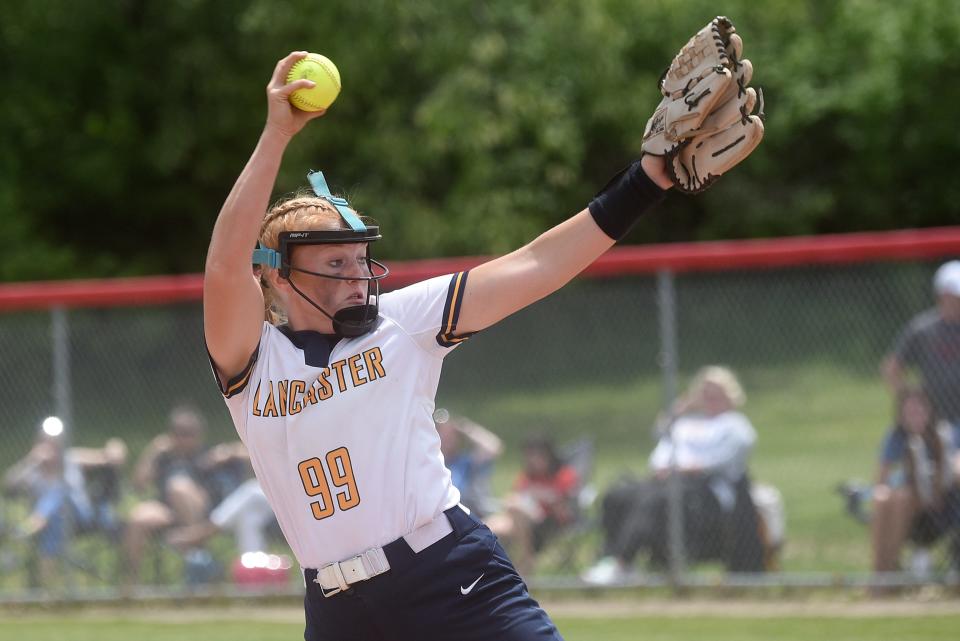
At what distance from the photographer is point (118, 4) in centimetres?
2031

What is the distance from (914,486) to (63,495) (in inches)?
205

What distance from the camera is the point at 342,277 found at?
315 cm

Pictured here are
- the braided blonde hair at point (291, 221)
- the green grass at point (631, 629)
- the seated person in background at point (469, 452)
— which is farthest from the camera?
the seated person in background at point (469, 452)

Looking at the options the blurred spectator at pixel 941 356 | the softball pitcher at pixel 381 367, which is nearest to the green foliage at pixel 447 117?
the blurred spectator at pixel 941 356

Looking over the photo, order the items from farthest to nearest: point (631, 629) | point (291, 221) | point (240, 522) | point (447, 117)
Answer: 1. point (447, 117)
2. point (240, 522)
3. point (631, 629)
4. point (291, 221)

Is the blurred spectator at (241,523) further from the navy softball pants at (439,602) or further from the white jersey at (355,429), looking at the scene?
the navy softball pants at (439,602)

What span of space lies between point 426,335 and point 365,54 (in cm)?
1425

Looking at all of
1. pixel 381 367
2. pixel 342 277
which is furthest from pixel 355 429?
pixel 342 277

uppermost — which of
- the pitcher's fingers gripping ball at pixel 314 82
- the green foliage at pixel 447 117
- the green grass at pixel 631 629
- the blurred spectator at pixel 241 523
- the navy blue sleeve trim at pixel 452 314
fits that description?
the green foliage at pixel 447 117

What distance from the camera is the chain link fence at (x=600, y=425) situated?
764 cm

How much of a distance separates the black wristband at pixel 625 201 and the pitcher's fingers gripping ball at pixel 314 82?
0.68 m

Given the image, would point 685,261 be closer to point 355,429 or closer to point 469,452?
point 469,452

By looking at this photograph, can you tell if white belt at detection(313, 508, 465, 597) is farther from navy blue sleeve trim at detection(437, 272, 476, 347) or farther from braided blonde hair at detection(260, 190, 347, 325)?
braided blonde hair at detection(260, 190, 347, 325)

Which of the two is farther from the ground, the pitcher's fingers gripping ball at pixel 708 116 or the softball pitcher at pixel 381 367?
the pitcher's fingers gripping ball at pixel 708 116
